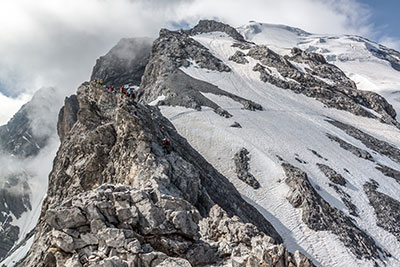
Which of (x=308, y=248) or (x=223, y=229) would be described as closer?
(x=223, y=229)

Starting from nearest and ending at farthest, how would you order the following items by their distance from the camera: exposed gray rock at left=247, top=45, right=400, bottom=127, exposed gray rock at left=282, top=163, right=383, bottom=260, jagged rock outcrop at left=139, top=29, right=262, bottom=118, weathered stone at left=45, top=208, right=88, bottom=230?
1. weathered stone at left=45, top=208, right=88, bottom=230
2. exposed gray rock at left=282, top=163, right=383, bottom=260
3. jagged rock outcrop at left=139, top=29, right=262, bottom=118
4. exposed gray rock at left=247, top=45, right=400, bottom=127

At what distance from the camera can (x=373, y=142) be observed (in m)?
59.6

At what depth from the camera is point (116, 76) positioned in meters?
108

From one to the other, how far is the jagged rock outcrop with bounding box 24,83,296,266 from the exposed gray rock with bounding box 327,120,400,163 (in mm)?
39496

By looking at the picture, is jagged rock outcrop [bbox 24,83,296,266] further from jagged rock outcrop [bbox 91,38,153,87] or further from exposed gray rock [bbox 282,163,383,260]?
jagged rock outcrop [bbox 91,38,153,87]

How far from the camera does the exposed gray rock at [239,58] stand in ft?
283

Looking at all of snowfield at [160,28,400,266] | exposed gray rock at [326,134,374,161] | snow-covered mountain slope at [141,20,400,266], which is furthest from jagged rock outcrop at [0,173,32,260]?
exposed gray rock at [326,134,374,161]

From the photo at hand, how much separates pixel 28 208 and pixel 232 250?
201 meters

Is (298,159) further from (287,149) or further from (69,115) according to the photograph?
(69,115)

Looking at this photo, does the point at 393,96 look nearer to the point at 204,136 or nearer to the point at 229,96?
the point at 229,96

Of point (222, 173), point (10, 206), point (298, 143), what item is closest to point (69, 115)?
point (222, 173)

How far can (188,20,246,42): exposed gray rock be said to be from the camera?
134087 millimetres

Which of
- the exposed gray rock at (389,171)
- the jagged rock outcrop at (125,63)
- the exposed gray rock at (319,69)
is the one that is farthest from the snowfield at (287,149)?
the jagged rock outcrop at (125,63)

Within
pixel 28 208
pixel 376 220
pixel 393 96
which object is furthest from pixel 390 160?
pixel 28 208
